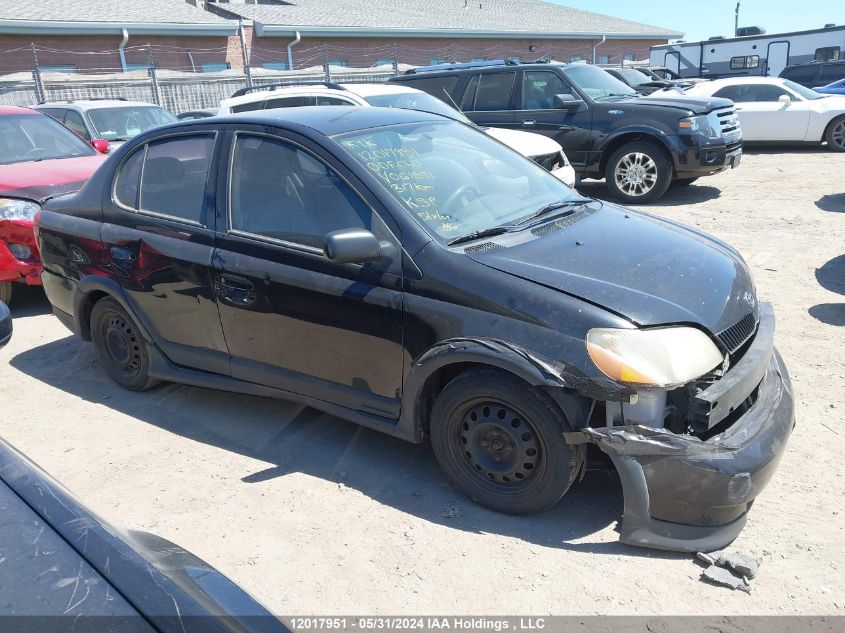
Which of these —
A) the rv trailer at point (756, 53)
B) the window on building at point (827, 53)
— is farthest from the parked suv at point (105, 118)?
the window on building at point (827, 53)

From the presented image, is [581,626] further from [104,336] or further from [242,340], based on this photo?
[104,336]

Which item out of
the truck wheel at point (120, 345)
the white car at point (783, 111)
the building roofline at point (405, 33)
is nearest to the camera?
the truck wheel at point (120, 345)

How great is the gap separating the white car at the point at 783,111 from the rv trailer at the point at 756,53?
1023cm

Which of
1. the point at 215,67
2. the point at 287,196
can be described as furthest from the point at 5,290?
the point at 215,67

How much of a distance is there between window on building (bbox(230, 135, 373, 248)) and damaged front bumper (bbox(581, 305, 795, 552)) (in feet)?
5.22

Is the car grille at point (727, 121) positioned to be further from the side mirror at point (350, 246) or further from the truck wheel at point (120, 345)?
the truck wheel at point (120, 345)

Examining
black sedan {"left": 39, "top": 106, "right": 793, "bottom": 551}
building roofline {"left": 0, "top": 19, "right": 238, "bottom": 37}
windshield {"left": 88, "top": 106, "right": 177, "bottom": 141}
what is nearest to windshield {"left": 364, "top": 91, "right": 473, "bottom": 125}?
windshield {"left": 88, "top": 106, "right": 177, "bottom": 141}

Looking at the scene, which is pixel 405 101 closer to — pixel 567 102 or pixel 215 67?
pixel 567 102

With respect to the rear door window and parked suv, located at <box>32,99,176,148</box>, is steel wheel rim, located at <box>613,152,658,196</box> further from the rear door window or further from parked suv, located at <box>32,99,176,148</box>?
parked suv, located at <box>32,99,176,148</box>

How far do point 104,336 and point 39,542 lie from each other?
3.32 metres

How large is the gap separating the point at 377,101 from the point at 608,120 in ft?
10.5

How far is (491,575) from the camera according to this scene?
2.94 meters

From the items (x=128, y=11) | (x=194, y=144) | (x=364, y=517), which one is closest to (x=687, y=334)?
(x=364, y=517)

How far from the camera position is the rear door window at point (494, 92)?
430 inches
